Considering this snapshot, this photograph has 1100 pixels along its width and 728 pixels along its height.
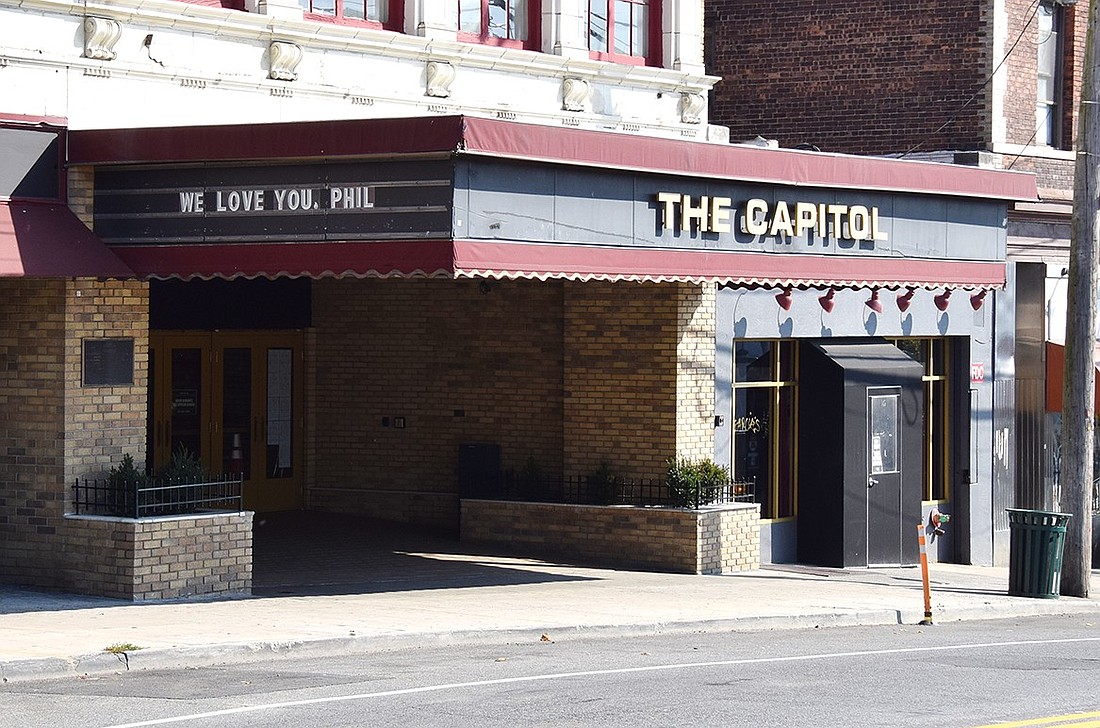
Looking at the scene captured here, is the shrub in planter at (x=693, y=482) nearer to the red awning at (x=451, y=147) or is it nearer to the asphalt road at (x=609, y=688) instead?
the red awning at (x=451, y=147)

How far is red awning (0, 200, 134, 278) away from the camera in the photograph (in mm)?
15938

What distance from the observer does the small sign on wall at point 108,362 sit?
16781mm

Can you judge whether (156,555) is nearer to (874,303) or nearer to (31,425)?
(31,425)

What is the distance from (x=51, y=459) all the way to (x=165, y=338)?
18.6ft

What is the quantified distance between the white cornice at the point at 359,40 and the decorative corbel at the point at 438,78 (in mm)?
104

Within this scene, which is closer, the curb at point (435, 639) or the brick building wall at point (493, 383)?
the curb at point (435, 639)

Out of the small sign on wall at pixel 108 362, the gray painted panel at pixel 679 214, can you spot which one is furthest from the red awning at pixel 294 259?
the small sign on wall at pixel 108 362

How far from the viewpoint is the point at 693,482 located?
67.6ft

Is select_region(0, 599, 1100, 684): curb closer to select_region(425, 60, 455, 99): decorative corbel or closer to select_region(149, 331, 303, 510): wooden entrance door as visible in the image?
select_region(425, 60, 455, 99): decorative corbel

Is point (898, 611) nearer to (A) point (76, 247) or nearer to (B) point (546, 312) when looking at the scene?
(B) point (546, 312)

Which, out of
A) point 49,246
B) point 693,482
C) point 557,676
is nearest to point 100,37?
point 49,246

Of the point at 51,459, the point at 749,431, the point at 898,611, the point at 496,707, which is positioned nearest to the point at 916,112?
the point at 749,431

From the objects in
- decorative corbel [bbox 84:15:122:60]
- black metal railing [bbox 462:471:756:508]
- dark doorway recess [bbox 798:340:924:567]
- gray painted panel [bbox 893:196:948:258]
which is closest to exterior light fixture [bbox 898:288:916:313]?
dark doorway recess [bbox 798:340:924:567]

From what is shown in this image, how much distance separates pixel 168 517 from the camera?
16.4 metres
